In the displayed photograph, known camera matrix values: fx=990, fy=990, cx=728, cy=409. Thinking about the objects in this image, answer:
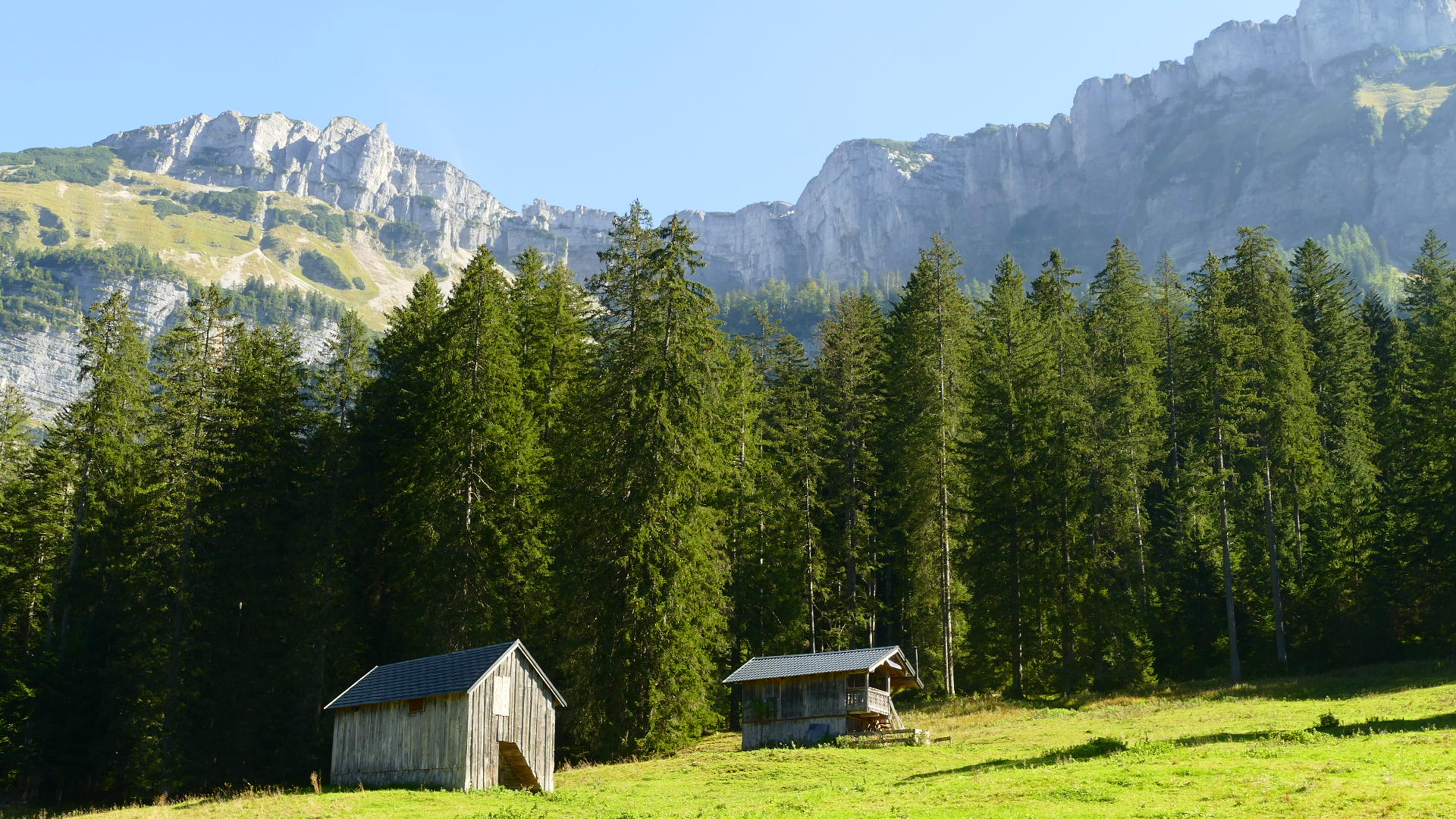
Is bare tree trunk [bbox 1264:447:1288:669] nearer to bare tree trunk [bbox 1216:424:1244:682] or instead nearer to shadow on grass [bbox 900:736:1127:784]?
bare tree trunk [bbox 1216:424:1244:682]

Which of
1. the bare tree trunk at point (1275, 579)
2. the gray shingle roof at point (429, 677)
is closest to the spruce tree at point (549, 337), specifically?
the gray shingle roof at point (429, 677)

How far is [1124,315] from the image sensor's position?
2126 inches

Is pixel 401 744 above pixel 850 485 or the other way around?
the other way around

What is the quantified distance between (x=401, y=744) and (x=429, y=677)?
77.9 inches

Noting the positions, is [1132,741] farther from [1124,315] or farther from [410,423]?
[1124,315]

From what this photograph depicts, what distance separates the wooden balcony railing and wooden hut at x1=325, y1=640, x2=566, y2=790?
11.8m

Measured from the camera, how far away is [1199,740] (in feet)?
82.7

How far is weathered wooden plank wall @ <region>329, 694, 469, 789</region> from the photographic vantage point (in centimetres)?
2725

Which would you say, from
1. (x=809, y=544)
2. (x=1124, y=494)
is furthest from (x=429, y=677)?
(x=1124, y=494)

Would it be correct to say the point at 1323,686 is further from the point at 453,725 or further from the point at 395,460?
the point at 395,460

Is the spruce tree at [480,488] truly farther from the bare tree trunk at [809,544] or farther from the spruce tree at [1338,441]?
the spruce tree at [1338,441]

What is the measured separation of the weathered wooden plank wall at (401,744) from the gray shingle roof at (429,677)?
290mm

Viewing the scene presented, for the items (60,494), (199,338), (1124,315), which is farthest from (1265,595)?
(60,494)

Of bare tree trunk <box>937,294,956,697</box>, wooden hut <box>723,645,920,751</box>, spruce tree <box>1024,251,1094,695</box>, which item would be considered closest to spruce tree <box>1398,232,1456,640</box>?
spruce tree <box>1024,251,1094,695</box>
